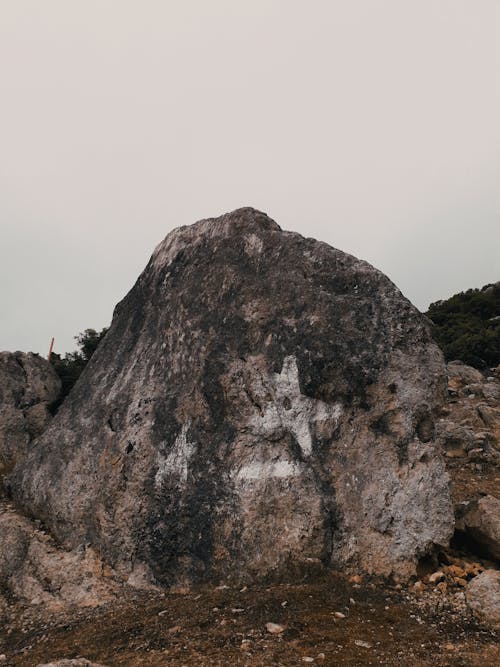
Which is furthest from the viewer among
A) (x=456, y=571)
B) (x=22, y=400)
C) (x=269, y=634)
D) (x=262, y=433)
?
(x=22, y=400)

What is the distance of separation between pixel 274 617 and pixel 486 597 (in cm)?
338

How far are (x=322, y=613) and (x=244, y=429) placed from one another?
405cm

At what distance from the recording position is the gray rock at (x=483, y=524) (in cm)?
934

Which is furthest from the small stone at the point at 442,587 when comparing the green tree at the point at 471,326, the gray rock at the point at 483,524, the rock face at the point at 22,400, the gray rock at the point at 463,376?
the green tree at the point at 471,326

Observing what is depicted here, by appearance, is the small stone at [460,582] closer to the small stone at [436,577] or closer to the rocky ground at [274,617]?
the rocky ground at [274,617]

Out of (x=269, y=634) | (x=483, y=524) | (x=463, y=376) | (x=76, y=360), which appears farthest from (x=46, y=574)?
(x=463, y=376)

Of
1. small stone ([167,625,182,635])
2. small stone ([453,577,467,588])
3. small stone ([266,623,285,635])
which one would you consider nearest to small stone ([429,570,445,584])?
small stone ([453,577,467,588])

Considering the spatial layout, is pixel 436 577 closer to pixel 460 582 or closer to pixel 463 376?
pixel 460 582

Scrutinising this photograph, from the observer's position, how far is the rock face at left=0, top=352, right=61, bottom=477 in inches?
697

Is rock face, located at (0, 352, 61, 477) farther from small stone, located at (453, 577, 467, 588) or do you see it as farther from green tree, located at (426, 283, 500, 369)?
green tree, located at (426, 283, 500, 369)

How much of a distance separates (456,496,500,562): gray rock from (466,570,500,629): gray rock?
3.43 feet

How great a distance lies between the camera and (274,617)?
26.5 feet

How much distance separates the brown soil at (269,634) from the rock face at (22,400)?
898 cm

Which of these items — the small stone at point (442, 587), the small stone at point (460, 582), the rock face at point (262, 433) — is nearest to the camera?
the small stone at point (442, 587)
